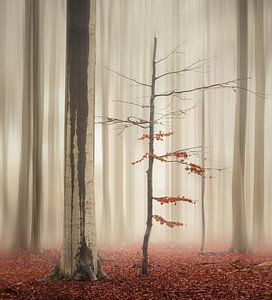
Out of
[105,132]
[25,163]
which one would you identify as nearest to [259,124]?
[25,163]

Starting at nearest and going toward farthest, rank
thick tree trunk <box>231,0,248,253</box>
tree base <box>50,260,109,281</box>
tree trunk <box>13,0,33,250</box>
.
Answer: tree base <box>50,260,109,281</box>, thick tree trunk <box>231,0,248,253</box>, tree trunk <box>13,0,33,250</box>

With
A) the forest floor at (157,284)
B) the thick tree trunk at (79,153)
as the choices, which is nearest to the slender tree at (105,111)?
the forest floor at (157,284)

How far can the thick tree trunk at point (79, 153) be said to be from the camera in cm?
959

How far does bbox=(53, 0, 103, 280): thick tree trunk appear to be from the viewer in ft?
31.5

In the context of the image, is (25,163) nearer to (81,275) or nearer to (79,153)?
(79,153)

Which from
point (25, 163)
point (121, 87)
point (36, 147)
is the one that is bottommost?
point (25, 163)

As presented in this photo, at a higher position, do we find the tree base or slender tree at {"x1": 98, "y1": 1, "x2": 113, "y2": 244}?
slender tree at {"x1": 98, "y1": 1, "x2": 113, "y2": 244}

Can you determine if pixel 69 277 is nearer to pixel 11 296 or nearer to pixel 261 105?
pixel 11 296

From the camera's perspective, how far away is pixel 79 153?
9711mm

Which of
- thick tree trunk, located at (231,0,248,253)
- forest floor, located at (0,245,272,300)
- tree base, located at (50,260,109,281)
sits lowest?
forest floor, located at (0,245,272,300)

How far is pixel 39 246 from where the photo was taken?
1750cm

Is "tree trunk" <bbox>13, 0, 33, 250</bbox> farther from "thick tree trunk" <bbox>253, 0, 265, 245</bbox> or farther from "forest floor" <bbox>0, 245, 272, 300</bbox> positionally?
"thick tree trunk" <bbox>253, 0, 265, 245</bbox>

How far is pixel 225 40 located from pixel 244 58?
1293 centimetres

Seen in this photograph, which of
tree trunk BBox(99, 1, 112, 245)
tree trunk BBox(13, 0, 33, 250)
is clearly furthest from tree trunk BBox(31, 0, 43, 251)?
tree trunk BBox(99, 1, 112, 245)
